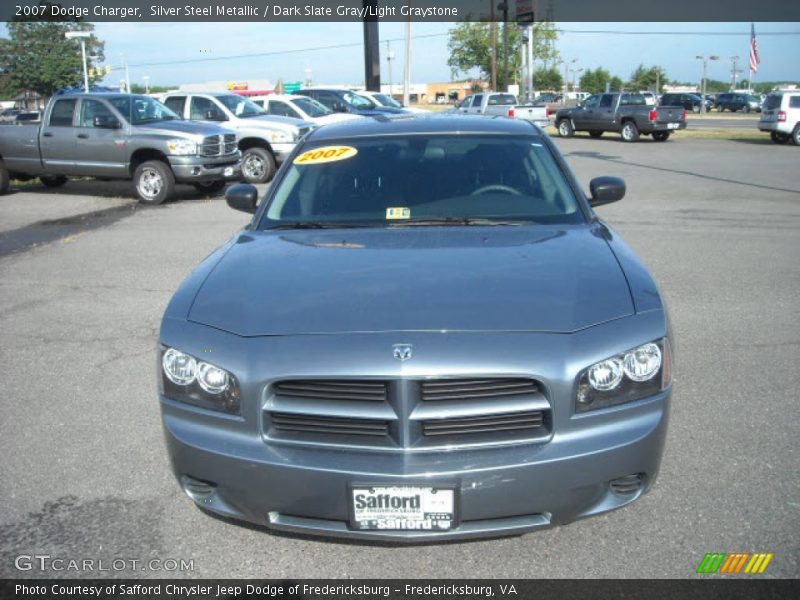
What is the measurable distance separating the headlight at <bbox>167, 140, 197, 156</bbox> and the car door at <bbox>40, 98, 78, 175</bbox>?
2076 millimetres

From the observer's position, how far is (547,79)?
300 ft

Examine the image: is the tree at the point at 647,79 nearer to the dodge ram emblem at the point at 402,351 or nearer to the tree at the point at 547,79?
the tree at the point at 547,79

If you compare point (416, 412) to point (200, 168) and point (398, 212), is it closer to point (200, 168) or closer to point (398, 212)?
point (398, 212)

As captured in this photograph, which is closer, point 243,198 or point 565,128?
point 243,198

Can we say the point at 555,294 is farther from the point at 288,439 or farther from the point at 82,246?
the point at 82,246

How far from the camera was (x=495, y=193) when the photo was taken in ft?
13.7

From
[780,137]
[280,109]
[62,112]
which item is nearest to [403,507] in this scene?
[62,112]

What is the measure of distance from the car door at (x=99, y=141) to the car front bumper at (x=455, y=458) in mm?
12692

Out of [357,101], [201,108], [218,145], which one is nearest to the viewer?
[218,145]

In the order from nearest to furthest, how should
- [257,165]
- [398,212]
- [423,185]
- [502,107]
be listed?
[398,212], [423,185], [257,165], [502,107]

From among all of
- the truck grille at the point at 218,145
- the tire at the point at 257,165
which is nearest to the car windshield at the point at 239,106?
the tire at the point at 257,165

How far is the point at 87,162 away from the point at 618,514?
44.8 ft

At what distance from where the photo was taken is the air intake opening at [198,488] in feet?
9.25

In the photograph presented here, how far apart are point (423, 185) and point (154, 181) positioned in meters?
11.2
